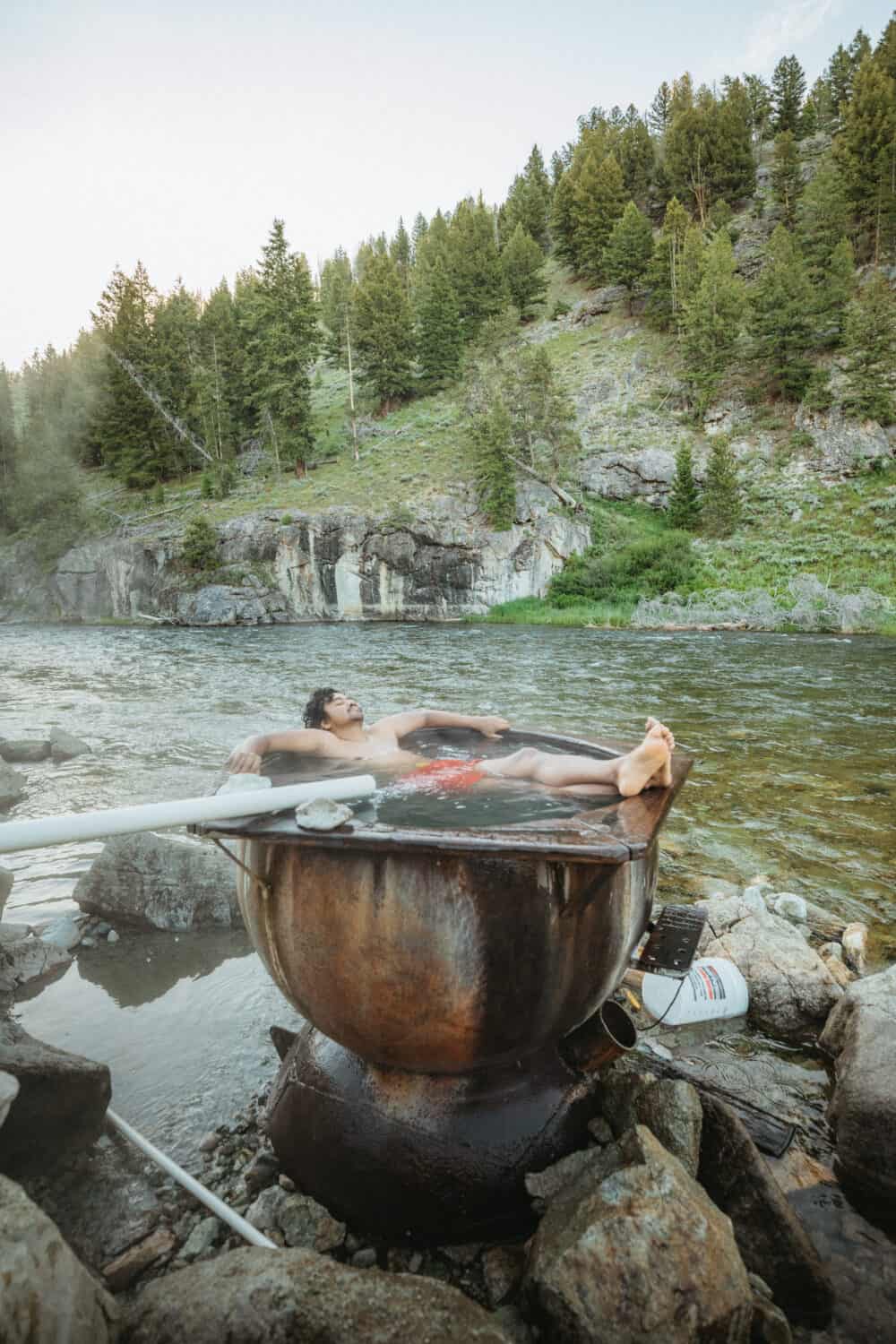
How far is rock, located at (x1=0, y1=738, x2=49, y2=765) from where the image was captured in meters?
7.99

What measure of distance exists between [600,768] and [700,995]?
1.28 metres

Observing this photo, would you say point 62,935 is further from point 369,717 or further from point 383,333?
point 383,333

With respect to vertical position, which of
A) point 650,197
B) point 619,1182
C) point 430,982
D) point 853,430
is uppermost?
point 650,197

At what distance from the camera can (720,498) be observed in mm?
30531

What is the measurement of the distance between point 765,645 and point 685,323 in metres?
29.3

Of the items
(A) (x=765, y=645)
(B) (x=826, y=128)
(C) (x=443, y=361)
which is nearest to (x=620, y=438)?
(C) (x=443, y=361)

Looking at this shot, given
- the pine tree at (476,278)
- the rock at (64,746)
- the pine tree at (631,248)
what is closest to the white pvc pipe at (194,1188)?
the rock at (64,746)

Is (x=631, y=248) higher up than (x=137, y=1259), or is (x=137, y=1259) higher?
(x=631, y=248)

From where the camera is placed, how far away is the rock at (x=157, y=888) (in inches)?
152

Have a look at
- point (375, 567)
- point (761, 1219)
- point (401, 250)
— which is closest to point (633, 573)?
point (375, 567)

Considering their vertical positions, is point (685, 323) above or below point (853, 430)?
above

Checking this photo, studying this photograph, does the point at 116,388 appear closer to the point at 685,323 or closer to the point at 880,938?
the point at 685,323

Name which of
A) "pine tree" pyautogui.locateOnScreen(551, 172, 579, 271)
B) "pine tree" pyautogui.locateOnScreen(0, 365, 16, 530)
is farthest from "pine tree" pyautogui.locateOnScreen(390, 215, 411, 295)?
"pine tree" pyautogui.locateOnScreen(0, 365, 16, 530)

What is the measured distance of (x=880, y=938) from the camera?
372cm
